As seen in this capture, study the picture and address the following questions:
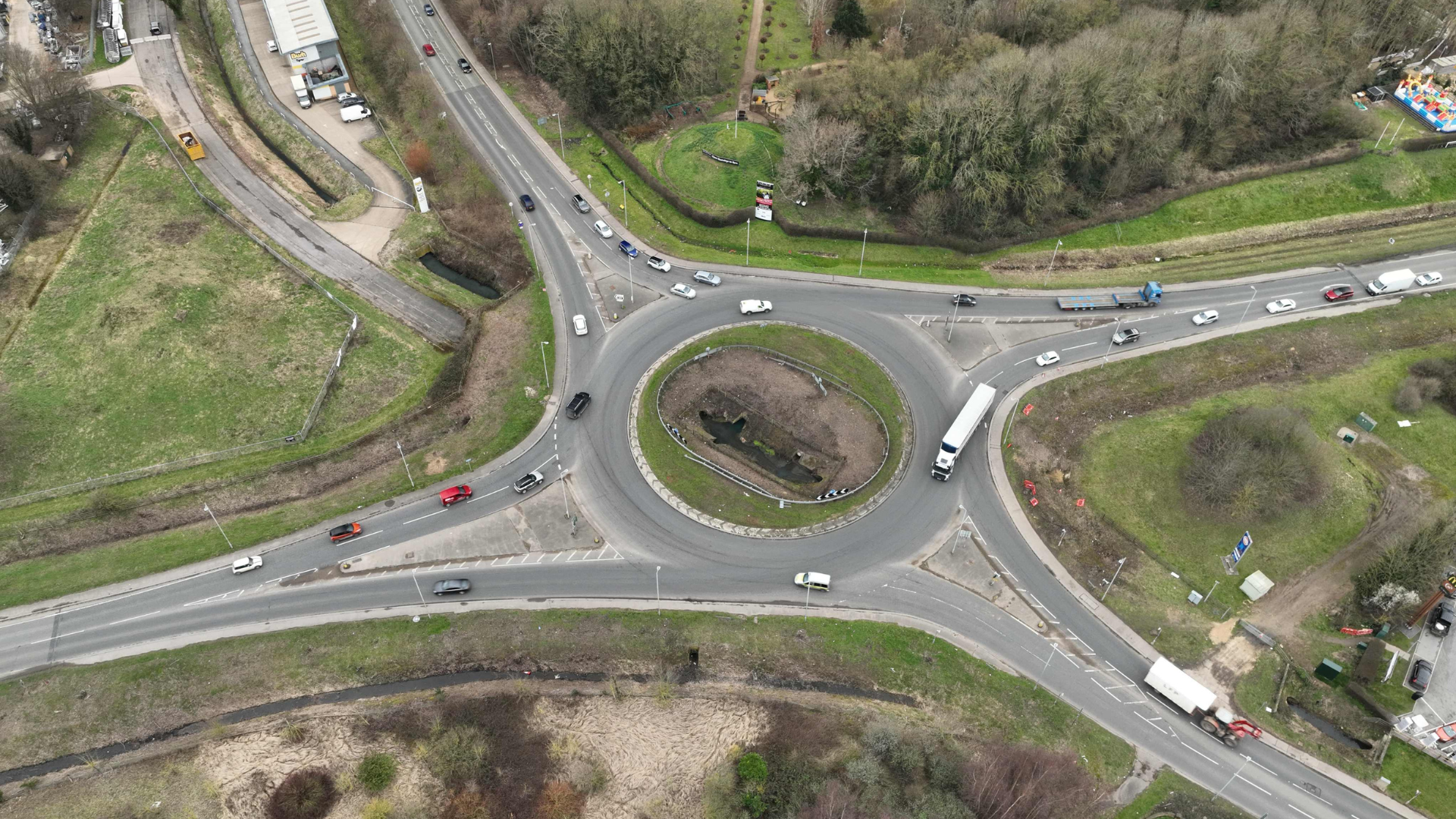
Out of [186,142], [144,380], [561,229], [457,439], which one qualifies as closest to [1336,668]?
[457,439]

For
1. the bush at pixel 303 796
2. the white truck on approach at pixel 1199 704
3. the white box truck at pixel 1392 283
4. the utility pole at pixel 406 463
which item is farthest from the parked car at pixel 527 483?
the white box truck at pixel 1392 283

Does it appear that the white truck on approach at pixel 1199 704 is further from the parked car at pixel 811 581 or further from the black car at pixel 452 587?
the black car at pixel 452 587

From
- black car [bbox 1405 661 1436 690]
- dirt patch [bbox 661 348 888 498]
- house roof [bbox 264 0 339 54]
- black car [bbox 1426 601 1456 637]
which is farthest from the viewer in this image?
house roof [bbox 264 0 339 54]

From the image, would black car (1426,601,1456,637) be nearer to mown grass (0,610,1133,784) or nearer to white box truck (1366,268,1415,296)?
mown grass (0,610,1133,784)

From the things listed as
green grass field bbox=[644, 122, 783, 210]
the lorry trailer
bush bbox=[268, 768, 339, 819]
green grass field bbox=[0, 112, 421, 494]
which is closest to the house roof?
green grass field bbox=[0, 112, 421, 494]

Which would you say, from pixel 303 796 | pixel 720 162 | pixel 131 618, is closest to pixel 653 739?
pixel 303 796

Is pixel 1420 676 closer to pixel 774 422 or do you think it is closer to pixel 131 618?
pixel 774 422
